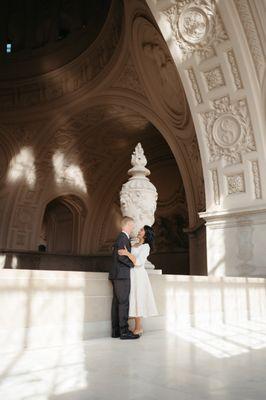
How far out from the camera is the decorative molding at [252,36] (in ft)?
24.8

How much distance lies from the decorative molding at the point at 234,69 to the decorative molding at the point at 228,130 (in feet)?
1.11

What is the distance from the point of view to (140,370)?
103 inches

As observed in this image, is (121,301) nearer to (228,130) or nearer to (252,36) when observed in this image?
(228,130)

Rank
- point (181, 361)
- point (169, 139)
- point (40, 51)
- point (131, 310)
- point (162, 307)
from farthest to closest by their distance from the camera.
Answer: point (40, 51) → point (169, 139) → point (162, 307) → point (131, 310) → point (181, 361)

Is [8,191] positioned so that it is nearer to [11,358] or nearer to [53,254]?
[53,254]

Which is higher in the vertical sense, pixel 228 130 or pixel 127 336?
pixel 228 130

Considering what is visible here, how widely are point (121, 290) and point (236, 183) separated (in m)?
5.08

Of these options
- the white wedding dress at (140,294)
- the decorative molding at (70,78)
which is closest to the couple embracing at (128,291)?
the white wedding dress at (140,294)

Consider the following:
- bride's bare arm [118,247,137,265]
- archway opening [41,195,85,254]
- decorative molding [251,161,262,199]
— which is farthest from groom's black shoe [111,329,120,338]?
archway opening [41,195,85,254]

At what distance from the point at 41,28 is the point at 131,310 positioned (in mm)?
14051

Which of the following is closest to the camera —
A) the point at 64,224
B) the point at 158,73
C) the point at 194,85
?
the point at 194,85

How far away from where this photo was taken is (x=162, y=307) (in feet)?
16.1

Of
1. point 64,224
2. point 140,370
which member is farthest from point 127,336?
point 64,224

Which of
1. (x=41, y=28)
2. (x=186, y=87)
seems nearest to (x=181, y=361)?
(x=186, y=87)
